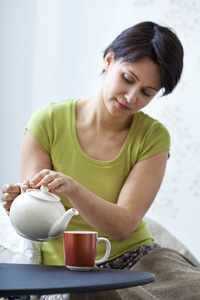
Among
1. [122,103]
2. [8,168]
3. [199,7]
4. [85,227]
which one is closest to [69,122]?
[122,103]

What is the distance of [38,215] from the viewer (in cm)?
105

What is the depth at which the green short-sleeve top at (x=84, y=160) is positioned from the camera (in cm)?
158

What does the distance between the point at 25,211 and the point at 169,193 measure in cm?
230

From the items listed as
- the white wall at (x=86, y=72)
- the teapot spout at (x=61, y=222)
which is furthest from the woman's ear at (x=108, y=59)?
the white wall at (x=86, y=72)

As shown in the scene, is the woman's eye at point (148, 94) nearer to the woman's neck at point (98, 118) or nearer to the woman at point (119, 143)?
the woman at point (119, 143)

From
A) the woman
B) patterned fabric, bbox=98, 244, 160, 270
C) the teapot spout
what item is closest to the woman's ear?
the woman

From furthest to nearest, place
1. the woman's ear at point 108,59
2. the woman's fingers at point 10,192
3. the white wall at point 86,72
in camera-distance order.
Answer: the white wall at point 86,72
the woman's ear at point 108,59
the woman's fingers at point 10,192

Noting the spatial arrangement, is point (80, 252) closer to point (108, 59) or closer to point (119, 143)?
point (119, 143)

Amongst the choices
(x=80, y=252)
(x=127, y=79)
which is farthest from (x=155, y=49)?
(x=80, y=252)

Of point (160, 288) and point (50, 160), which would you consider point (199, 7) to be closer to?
point (50, 160)

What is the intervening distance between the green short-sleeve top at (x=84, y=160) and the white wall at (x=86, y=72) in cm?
149

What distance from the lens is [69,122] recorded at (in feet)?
5.46

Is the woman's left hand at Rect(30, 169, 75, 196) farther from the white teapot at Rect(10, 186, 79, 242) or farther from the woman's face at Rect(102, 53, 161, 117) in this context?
the woman's face at Rect(102, 53, 161, 117)

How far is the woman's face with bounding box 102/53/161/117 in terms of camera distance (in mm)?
1532
